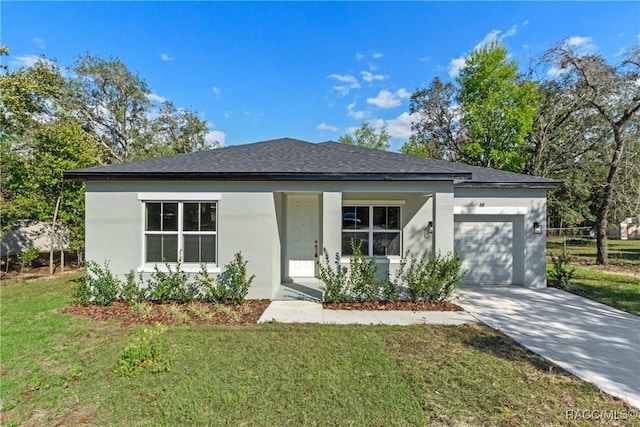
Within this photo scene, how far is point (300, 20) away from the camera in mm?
11859

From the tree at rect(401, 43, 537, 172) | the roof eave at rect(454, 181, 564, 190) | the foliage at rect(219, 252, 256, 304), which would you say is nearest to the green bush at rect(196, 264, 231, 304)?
the foliage at rect(219, 252, 256, 304)

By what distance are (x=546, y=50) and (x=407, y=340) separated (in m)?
13.6

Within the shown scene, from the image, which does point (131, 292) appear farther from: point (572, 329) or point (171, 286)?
point (572, 329)

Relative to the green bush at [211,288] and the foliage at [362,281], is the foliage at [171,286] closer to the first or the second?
the green bush at [211,288]

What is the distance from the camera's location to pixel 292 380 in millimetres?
3553

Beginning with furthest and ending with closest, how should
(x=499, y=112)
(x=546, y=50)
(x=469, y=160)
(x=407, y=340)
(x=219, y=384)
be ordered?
1. (x=469, y=160)
2. (x=499, y=112)
3. (x=546, y=50)
4. (x=407, y=340)
5. (x=219, y=384)

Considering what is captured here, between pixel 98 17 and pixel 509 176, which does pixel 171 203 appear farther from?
pixel 509 176

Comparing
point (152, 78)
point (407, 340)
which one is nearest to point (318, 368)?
point (407, 340)

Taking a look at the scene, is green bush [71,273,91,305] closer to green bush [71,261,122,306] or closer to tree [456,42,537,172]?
Result: green bush [71,261,122,306]

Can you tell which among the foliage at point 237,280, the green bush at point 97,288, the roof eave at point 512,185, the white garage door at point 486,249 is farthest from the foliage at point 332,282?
the green bush at point 97,288

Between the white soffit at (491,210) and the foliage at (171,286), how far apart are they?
7.73 metres

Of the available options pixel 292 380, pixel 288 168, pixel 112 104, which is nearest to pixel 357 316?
pixel 292 380

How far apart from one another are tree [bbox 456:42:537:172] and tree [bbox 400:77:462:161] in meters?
4.76

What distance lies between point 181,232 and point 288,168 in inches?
124
